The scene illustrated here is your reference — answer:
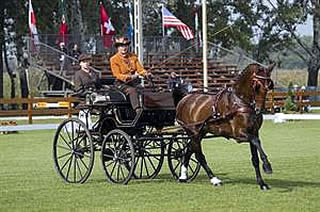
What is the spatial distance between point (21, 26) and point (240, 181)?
1503 inches

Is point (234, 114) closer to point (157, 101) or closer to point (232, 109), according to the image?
point (232, 109)

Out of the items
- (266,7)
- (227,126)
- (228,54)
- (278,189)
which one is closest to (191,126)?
(227,126)

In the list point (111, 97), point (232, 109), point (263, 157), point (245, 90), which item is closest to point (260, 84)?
point (245, 90)

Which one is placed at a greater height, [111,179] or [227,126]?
[227,126]

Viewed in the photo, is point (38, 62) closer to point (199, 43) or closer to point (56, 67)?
point (56, 67)

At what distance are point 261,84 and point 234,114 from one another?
2.05ft

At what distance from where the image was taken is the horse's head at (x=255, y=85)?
12.3 meters

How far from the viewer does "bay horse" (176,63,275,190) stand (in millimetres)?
12336

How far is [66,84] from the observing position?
45094mm

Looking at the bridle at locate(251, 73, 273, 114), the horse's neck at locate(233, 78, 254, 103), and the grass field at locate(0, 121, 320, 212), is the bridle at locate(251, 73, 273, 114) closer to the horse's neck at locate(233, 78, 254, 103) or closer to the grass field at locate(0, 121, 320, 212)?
the horse's neck at locate(233, 78, 254, 103)

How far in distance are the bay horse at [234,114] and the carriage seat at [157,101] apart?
0.68 feet

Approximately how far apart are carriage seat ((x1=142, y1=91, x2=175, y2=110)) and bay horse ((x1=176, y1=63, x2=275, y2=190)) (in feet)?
0.68

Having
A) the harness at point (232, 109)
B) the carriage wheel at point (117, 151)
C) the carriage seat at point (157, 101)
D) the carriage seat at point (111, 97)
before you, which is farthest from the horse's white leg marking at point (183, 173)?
the carriage seat at point (111, 97)

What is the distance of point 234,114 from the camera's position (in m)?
12.6
